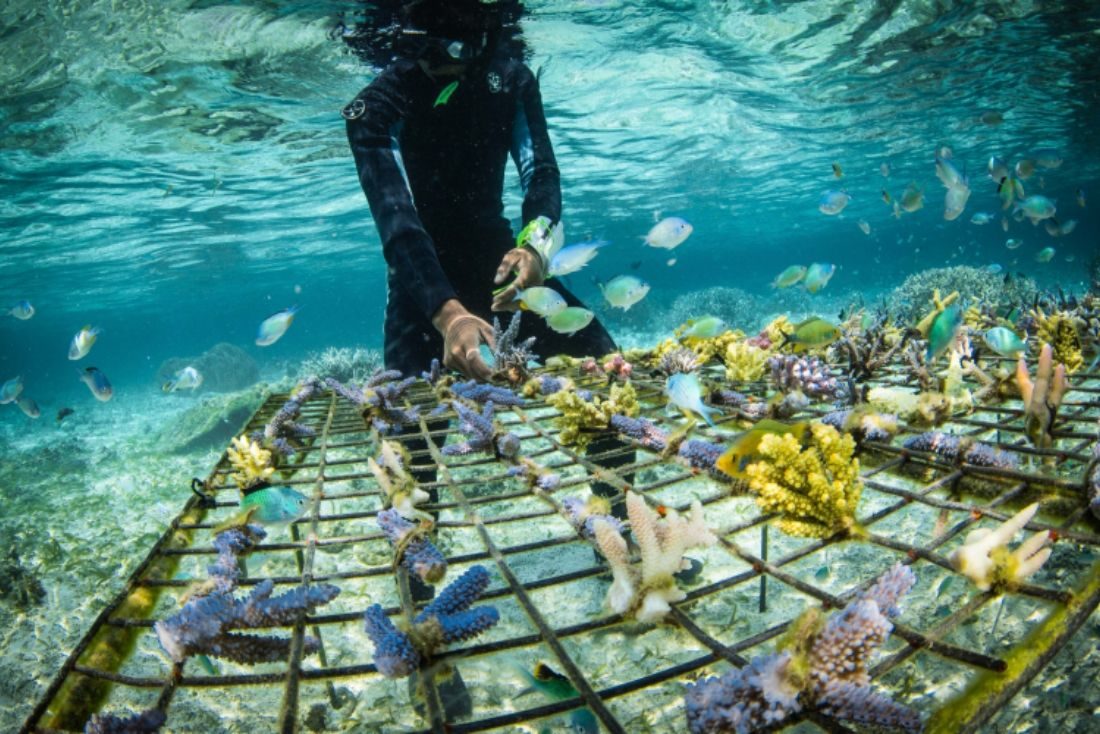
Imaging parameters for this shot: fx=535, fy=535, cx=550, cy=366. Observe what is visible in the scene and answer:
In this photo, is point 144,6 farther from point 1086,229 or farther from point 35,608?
point 1086,229

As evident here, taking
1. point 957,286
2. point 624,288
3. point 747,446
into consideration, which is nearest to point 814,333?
point 624,288

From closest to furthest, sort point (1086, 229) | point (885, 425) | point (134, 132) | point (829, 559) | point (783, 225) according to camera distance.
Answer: point (885, 425) → point (829, 559) → point (134, 132) → point (783, 225) → point (1086, 229)

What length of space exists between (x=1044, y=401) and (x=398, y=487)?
9.55 feet

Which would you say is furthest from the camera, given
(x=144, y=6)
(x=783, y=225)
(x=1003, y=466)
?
(x=783, y=225)

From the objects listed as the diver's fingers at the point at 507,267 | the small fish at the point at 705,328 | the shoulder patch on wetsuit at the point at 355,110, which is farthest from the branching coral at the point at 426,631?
the shoulder patch on wetsuit at the point at 355,110

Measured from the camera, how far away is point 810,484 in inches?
77.0

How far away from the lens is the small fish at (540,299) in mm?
4449

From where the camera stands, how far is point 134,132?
14.9 meters

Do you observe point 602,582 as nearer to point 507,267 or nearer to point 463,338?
point 463,338

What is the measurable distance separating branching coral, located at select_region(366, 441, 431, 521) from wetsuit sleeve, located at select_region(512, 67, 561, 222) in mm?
3994

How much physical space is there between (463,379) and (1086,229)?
130 meters

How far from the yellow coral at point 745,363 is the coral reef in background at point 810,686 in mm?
3880

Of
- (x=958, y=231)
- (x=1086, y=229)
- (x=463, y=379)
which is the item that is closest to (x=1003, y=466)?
(x=463, y=379)

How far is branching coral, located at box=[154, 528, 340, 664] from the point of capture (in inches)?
60.1
